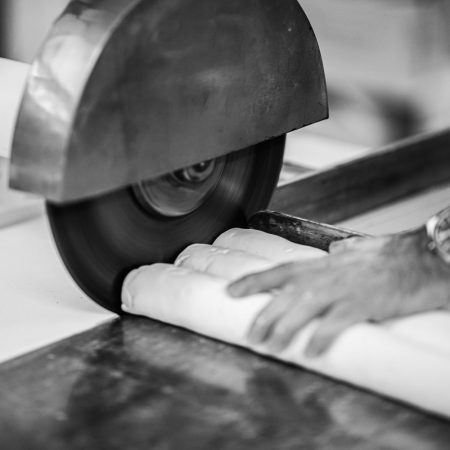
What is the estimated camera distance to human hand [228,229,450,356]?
5.08ft

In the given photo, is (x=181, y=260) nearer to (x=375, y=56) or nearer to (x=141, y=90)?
(x=141, y=90)

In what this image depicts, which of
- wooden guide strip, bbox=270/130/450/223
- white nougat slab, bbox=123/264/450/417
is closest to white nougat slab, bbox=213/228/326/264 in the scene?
white nougat slab, bbox=123/264/450/417

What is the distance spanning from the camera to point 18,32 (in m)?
4.20

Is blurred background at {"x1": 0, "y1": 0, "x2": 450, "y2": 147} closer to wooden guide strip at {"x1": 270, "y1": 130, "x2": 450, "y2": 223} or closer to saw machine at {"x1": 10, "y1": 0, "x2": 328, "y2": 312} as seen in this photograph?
wooden guide strip at {"x1": 270, "y1": 130, "x2": 450, "y2": 223}

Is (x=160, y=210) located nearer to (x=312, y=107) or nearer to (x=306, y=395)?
(x=312, y=107)

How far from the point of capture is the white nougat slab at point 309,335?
145 cm

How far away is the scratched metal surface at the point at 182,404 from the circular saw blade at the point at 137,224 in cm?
16

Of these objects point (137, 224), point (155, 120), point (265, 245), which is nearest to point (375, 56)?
point (265, 245)

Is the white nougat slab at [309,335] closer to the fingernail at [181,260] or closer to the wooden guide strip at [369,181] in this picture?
the fingernail at [181,260]

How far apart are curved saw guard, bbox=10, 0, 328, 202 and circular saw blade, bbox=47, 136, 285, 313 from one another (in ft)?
0.47

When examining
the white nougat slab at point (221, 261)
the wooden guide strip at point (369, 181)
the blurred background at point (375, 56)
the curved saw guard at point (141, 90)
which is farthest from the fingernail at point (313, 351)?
the blurred background at point (375, 56)

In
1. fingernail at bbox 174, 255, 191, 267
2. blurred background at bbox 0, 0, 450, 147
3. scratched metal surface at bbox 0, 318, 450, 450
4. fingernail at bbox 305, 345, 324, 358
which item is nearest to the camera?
scratched metal surface at bbox 0, 318, 450, 450

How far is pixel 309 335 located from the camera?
5.11 feet

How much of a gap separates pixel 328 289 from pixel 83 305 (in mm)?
564
